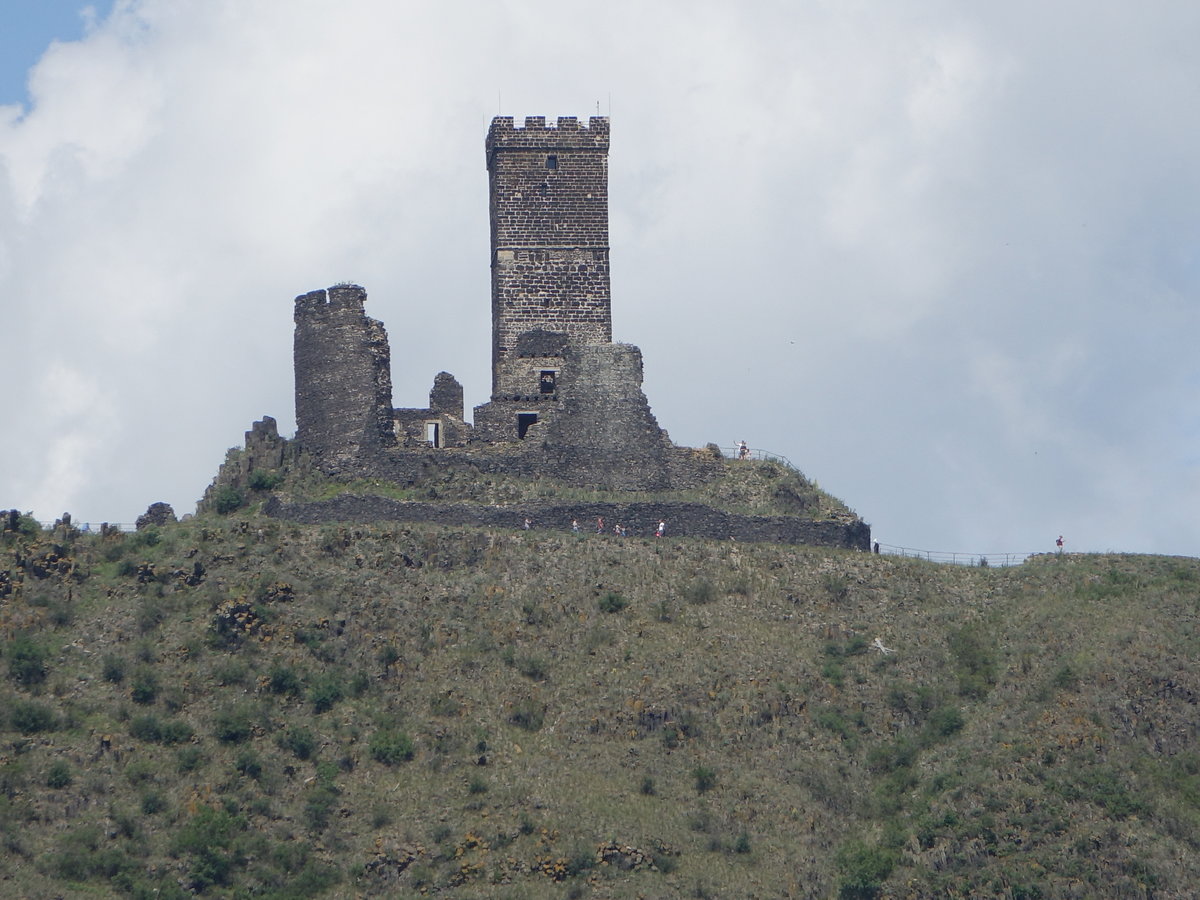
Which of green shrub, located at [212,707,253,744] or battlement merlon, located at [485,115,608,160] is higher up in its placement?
battlement merlon, located at [485,115,608,160]

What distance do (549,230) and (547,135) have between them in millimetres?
2839

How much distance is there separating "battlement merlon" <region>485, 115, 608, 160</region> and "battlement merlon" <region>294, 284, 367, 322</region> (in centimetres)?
785

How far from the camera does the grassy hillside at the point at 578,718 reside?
60688 mm

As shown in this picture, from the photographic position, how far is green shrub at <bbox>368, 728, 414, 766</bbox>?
210 feet

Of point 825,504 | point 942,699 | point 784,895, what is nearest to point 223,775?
point 784,895

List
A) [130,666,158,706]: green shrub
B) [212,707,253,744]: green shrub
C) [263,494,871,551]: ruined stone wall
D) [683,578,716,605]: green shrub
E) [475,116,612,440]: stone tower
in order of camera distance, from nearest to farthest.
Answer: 1. [212,707,253,744]: green shrub
2. [130,666,158,706]: green shrub
3. [683,578,716,605]: green shrub
4. [263,494,871,551]: ruined stone wall
5. [475,116,612,440]: stone tower

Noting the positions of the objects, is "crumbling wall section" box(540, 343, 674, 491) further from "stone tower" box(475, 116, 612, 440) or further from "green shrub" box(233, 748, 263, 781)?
"green shrub" box(233, 748, 263, 781)

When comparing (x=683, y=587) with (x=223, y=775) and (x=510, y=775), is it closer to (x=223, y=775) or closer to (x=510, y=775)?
(x=510, y=775)

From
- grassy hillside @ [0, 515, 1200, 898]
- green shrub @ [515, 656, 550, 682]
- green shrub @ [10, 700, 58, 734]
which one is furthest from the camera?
green shrub @ [515, 656, 550, 682]

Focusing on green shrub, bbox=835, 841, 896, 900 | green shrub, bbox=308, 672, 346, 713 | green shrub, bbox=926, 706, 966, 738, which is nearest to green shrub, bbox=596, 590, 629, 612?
green shrub, bbox=308, 672, 346, 713

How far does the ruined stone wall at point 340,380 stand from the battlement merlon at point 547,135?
8.00 m

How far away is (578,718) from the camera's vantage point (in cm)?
6575

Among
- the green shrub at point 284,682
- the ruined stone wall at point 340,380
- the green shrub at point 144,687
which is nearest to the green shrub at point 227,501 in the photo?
the ruined stone wall at point 340,380

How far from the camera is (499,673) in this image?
67.2m
